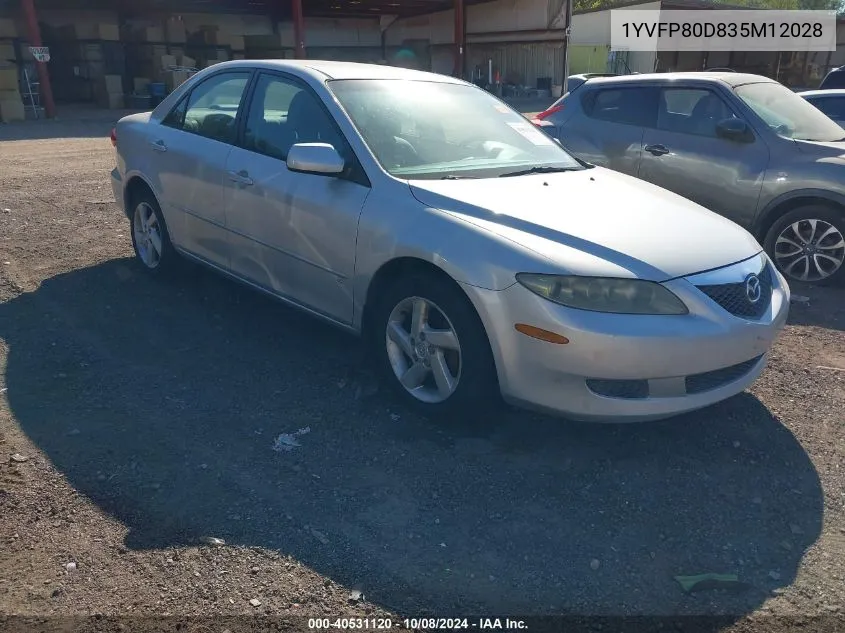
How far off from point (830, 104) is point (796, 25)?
26.3 meters

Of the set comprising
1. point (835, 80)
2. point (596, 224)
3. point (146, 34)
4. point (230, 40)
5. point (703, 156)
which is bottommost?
point (703, 156)

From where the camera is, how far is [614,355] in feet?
10.3

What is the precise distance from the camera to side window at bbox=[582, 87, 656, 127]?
720cm

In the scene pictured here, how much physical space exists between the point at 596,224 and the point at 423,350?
102cm

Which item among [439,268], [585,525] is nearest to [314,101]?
[439,268]

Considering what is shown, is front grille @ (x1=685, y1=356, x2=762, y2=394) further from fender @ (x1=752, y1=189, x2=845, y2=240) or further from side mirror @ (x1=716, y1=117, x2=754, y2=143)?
side mirror @ (x1=716, y1=117, x2=754, y2=143)

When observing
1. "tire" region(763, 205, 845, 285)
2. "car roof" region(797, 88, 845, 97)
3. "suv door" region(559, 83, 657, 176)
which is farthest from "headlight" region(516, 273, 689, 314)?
"car roof" region(797, 88, 845, 97)

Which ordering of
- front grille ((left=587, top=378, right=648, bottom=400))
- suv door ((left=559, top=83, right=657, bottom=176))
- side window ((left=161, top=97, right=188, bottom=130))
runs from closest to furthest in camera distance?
front grille ((left=587, top=378, right=648, bottom=400)) → side window ((left=161, top=97, right=188, bottom=130)) → suv door ((left=559, top=83, right=657, bottom=176))

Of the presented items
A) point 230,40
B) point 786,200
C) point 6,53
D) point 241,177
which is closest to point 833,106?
point 786,200

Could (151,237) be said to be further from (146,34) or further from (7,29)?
(146,34)

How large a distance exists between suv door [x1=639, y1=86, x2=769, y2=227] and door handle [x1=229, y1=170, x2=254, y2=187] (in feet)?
13.3

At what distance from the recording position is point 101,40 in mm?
24141

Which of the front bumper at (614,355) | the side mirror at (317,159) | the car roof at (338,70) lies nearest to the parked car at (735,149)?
the car roof at (338,70)

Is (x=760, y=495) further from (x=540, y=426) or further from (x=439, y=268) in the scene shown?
(x=439, y=268)
